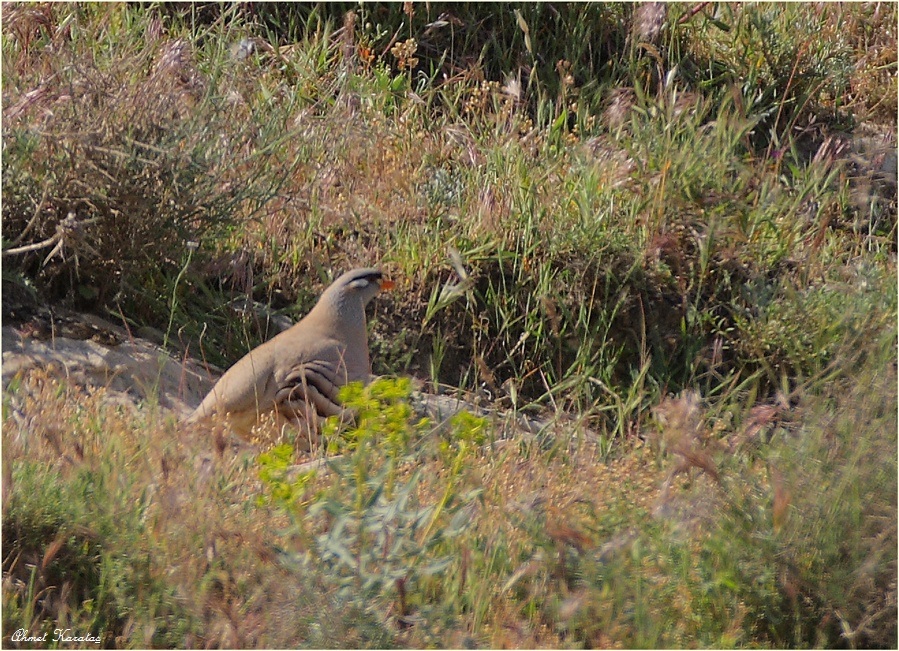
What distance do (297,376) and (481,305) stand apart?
1.67 metres

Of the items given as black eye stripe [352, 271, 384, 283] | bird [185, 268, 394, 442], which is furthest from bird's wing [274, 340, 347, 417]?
black eye stripe [352, 271, 384, 283]

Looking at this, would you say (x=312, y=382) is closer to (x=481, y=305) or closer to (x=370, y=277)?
(x=370, y=277)

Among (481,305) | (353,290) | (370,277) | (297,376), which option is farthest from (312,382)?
(481,305)

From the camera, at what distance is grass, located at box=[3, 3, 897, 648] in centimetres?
332

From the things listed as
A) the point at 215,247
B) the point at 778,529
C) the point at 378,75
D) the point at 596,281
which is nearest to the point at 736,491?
the point at 778,529

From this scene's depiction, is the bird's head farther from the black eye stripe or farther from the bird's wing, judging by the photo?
the bird's wing

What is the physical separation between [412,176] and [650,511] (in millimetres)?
3503

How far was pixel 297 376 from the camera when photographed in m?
5.00

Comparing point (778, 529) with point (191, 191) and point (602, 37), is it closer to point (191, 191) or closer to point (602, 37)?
point (191, 191)

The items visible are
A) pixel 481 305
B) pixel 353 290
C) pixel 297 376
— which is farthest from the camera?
pixel 481 305

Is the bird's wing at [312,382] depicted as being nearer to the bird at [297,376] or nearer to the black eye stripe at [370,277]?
the bird at [297,376]

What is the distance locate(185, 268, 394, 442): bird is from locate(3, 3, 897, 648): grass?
30 cm

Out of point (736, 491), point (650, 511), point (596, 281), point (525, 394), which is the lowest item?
point (525, 394)

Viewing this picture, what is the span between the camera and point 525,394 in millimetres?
6285
